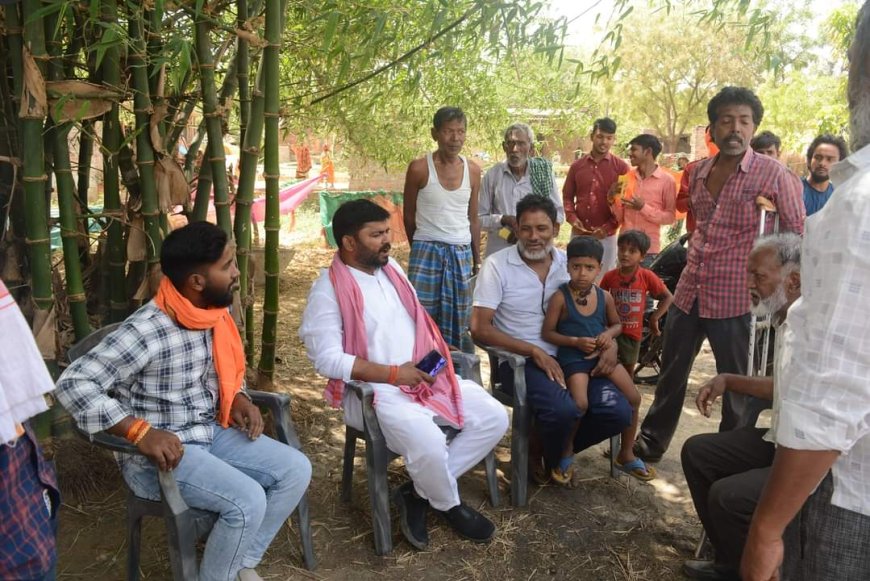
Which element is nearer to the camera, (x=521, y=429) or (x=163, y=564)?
(x=163, y=564)

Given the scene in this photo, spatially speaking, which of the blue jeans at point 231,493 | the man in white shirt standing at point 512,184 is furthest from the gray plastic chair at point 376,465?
the man in white shirt standing at point 512,184

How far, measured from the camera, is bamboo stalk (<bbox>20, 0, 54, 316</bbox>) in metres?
2.46

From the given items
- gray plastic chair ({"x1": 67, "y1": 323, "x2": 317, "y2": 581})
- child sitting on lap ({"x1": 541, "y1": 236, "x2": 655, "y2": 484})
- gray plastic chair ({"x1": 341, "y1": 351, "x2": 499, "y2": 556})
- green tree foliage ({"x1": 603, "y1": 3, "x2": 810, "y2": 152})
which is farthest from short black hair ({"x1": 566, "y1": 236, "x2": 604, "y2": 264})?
green tree foliage ({"x1": 603, "y1": 3, "x2": 810, "y2": 152})

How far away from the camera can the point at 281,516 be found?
2.36 m

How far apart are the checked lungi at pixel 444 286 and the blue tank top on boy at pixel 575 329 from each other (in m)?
0.93

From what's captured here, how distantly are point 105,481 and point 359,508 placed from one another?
1159mm

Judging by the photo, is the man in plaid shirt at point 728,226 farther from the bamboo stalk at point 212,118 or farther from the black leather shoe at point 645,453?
the bamboo stalk at point 212,118

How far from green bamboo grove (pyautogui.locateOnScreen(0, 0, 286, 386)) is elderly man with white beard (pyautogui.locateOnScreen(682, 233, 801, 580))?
6.66ft

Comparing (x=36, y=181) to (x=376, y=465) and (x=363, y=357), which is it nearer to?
(x=363, y=357)

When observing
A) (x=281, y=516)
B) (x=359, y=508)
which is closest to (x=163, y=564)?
(x=281, y=516)

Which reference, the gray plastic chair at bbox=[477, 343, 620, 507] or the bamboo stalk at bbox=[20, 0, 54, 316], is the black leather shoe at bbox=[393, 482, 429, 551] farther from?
the bamboo stalk at bbox=[20, 0, 54, 316]

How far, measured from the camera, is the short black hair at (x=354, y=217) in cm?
291

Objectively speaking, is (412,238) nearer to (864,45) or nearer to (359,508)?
(359,508)

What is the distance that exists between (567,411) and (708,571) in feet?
2.72
